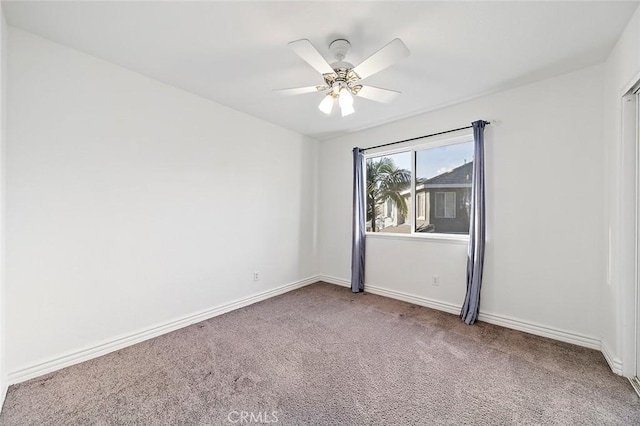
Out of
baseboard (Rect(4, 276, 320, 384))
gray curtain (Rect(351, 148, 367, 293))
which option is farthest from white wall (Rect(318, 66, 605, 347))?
baseboard (Rect(4, 276, 320, 384))

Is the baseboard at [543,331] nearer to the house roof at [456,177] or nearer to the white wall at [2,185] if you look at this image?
the house roof at [456,177]

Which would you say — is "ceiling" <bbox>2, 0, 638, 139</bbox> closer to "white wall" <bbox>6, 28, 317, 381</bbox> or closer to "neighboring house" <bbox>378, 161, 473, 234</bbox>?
"white wall" <bbox>6, 28, 317, 381</bbox>

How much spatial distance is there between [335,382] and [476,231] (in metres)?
2.05

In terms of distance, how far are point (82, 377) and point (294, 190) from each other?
2.94 m

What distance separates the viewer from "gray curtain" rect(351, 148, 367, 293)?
3.80 metres

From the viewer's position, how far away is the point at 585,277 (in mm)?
2299

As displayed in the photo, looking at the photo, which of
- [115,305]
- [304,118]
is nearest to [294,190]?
[304,118]

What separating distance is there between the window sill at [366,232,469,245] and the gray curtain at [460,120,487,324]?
211mm

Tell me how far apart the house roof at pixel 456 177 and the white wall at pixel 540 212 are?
0.87 ft

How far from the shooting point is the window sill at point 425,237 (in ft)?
9.97

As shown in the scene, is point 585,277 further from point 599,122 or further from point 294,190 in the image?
point 294,190

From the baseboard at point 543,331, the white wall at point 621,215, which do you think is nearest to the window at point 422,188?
the baseboard at point 543,331

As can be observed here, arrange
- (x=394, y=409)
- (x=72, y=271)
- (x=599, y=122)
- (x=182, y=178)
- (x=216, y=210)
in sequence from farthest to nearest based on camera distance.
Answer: (x=216, y=210) < (x=182, y=178) < (x=599, y=122) < (x=72, y=271) < (x=394, y=409)

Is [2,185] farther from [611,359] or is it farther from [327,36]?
[611,359]
